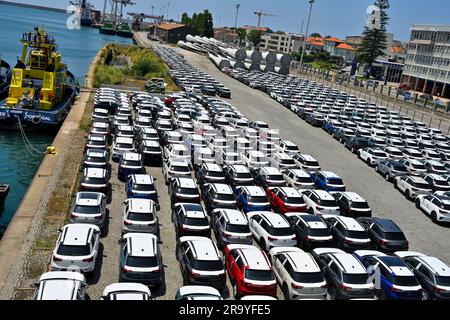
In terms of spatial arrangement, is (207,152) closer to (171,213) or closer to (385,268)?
(171,213)

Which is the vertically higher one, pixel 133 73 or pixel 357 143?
pixel 133 73

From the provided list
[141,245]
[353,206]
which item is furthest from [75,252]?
[353,206]

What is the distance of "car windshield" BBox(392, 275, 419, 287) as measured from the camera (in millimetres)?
14258

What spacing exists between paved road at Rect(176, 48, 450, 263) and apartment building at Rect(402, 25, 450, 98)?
143 ft

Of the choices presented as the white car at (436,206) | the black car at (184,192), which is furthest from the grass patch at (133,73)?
the white car at (436,206)

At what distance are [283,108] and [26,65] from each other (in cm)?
2803

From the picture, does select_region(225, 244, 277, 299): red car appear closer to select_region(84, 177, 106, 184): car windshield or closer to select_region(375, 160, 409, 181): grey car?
select_region(84, 177, 106, 184): car windshield

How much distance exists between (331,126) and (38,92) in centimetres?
2555

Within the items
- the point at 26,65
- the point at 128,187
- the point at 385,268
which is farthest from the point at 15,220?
the point at 26,65

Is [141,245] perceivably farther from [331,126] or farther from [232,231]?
[331,126]

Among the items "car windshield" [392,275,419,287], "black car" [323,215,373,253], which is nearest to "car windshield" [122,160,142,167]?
"black car" [323,215,373,253]

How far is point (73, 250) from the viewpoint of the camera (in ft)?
44.9

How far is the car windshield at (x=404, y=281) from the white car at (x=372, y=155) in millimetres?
18278

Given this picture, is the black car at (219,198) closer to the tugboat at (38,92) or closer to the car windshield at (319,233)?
the car windshield at (319,233)
